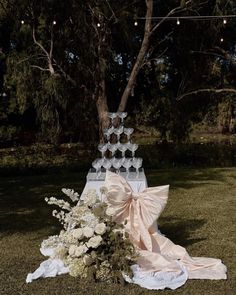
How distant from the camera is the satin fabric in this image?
418 cm

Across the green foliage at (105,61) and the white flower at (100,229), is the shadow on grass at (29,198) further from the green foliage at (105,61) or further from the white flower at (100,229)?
the white flower at (100,229)

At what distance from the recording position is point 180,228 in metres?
5.64

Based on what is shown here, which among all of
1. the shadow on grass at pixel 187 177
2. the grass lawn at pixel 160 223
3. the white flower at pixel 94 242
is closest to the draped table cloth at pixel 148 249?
the grass lawn at pixel 160 223

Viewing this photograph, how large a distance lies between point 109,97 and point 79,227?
9.69 metres

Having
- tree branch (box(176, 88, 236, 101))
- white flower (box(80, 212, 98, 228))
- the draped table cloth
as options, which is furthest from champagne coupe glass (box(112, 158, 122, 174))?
tree branch (box(176, 88, 236, 101))

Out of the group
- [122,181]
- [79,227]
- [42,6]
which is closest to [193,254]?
[122,181]

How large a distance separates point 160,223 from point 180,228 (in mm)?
346

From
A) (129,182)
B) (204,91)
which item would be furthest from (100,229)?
(204,91)

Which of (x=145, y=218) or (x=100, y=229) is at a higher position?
(x=100, y=229)

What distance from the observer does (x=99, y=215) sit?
382 centimetres

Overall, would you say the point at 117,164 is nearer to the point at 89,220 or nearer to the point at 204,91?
the point at 89,220

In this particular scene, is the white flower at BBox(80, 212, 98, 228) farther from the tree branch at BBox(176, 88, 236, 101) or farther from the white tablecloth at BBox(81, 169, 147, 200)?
the tree branch at BBox(176, 88, 236, 101)

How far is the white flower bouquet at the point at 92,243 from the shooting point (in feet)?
12.1

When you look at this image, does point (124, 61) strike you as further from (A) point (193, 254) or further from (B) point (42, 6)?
(A) point (193, 254)
